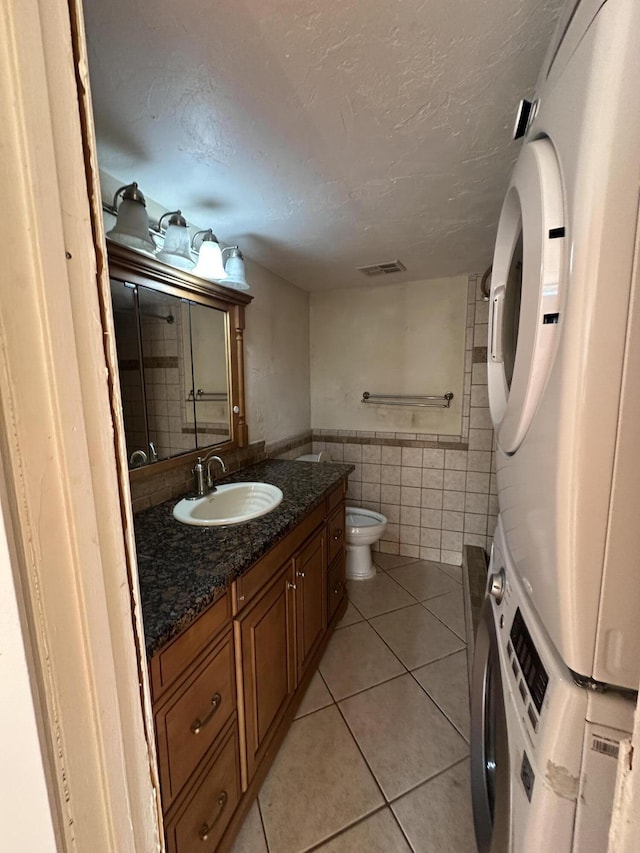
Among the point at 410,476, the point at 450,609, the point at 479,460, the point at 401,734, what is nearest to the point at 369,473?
the point at 410,476

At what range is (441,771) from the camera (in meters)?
1.25

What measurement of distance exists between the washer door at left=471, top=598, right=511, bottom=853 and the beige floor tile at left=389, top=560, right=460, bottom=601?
51.9 inches

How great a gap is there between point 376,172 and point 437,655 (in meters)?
2.17

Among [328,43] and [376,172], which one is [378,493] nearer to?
[376,172]

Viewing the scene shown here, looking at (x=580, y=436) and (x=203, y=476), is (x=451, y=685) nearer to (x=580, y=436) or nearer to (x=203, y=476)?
(x=203, y=476)

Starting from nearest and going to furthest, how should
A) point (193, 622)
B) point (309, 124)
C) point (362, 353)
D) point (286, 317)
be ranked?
point (193, 622), point (309, 124), point (286, 317), point (362, 353)

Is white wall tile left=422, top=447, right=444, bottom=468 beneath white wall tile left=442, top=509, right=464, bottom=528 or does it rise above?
above

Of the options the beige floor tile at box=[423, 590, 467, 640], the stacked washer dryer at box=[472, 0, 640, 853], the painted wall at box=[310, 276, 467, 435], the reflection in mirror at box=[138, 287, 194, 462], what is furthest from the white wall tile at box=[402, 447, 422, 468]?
the stacked washer dryer at box=[472, 0, 640, 853]

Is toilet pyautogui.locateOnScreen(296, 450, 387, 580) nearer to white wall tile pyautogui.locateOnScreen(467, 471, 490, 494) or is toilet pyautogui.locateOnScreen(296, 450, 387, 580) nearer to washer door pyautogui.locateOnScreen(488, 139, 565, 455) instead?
white wall tile pyautogui.locateOnScreen(467, 471, 490, 494)

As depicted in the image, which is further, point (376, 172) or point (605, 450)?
point (376, 172)

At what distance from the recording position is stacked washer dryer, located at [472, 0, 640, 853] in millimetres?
373

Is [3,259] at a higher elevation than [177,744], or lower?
higher

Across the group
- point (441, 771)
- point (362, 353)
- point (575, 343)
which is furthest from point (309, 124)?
point (441, 771)

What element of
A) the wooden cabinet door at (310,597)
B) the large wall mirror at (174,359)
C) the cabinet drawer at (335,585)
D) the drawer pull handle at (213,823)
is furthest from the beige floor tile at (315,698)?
the large wall mirror at (174,359)
